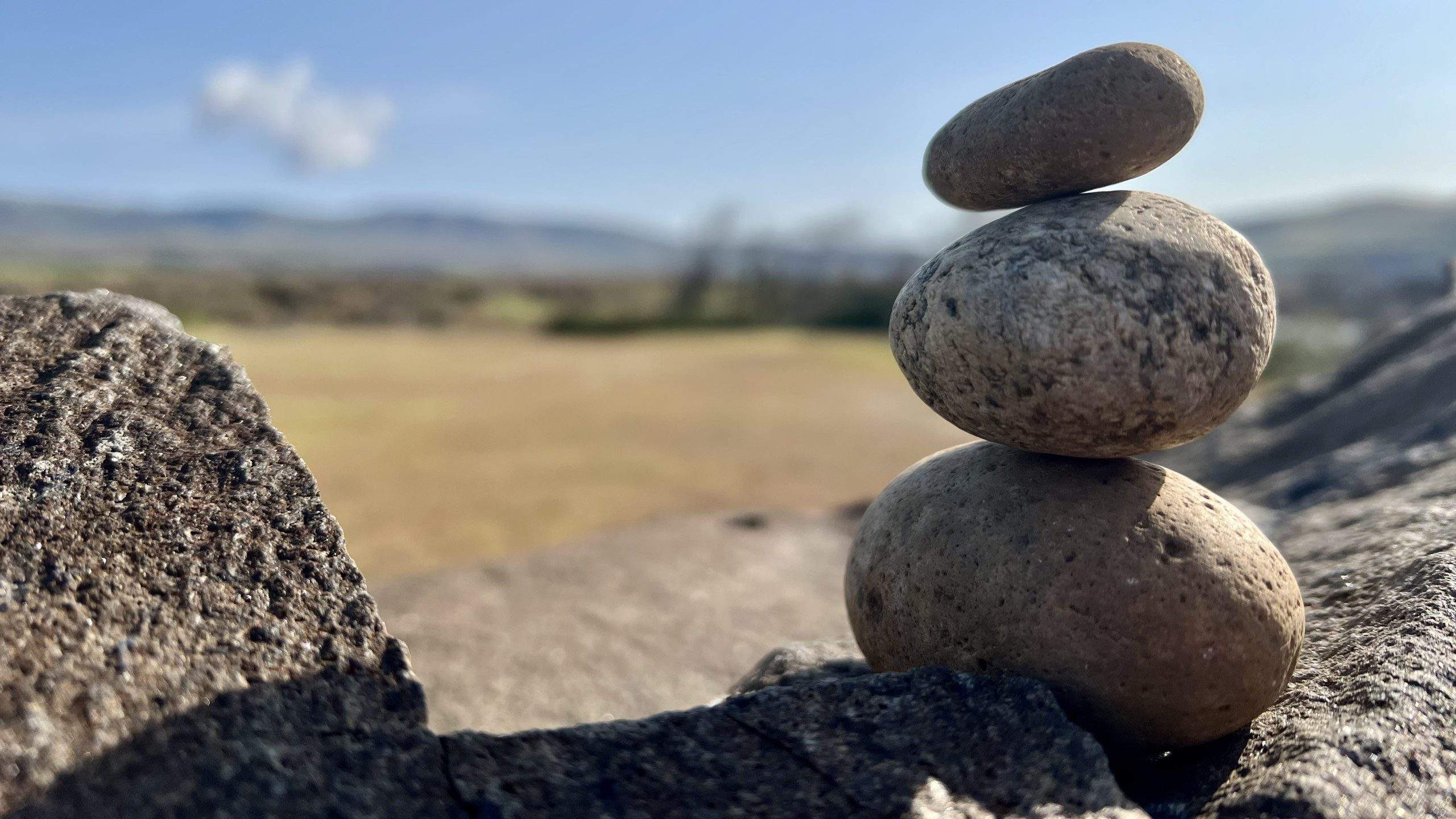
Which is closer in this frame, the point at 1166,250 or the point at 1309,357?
the point at 1166,250

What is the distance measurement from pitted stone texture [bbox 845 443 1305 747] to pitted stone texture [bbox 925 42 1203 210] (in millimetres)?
→ 1165

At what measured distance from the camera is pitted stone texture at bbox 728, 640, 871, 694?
4.36 m

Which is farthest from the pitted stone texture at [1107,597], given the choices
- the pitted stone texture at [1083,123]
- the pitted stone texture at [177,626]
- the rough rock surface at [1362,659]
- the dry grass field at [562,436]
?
the dry grass field at [562,436]

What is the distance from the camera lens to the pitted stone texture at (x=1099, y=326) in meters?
3.21

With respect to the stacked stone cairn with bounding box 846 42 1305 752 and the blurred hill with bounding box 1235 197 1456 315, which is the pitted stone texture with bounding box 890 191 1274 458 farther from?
the blurred hill with bounding box 1235 197 1456 315

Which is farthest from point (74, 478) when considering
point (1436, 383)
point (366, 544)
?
point (1436, 383)

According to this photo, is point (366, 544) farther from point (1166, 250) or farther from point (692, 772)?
point (1166, 250)

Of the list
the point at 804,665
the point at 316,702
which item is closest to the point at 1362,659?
the point at 804,665

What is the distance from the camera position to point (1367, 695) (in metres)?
3.39

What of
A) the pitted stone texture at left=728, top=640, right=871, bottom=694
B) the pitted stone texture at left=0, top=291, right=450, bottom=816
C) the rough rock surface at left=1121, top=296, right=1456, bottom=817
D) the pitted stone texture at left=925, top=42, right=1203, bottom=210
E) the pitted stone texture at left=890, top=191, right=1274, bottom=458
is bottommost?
the pitted stone texture at left=728, top=640, right=871, bottom=694

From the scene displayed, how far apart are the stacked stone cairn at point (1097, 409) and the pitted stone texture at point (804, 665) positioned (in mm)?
747

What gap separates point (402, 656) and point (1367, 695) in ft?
10.9

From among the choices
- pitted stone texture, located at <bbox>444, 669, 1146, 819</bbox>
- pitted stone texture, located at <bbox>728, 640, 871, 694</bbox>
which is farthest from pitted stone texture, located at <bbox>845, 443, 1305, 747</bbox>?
pitted stone texture, located at <bbox>728, 640, 871, 694</bbox>

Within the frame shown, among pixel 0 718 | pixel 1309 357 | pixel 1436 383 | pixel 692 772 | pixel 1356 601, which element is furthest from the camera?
pixel 1309 357
